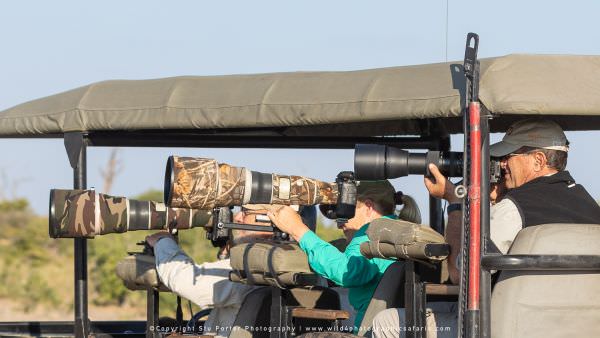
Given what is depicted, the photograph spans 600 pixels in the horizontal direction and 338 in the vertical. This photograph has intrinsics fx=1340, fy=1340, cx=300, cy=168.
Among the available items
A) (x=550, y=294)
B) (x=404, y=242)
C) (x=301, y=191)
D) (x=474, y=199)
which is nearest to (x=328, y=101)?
(x=301, y=191)

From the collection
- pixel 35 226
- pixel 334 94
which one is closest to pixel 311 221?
pixel 334 94

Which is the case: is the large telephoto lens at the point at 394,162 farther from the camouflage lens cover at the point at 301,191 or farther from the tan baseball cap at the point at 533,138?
the camouflage lens cover at the point at 301,191

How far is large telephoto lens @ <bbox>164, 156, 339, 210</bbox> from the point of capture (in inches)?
202

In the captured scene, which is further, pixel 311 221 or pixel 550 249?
pixel 311 221

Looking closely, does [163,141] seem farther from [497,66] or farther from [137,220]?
[497,66]

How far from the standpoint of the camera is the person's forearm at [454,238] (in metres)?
4.93

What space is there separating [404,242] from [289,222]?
0.87 meters

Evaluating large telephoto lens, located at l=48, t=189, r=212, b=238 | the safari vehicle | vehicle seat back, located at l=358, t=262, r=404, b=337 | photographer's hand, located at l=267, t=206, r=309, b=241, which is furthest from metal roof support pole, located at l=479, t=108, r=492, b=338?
large telephoto lens, located at l=48, t=189, r=212, b=238

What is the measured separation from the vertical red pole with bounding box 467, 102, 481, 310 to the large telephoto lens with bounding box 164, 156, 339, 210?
42.1 inches

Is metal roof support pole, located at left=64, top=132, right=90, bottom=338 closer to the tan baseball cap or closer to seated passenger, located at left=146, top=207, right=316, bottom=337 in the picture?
seated passenger, located at left=146, top=207, right=316, bottom=337

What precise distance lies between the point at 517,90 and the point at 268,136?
2.29m

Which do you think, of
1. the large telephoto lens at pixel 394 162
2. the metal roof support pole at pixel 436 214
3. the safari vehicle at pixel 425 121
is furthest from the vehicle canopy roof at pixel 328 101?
the metal roof support pole at pixel 436 214

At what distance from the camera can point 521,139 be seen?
16.6ft

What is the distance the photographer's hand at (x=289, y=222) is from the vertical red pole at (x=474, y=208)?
1.33 meters
